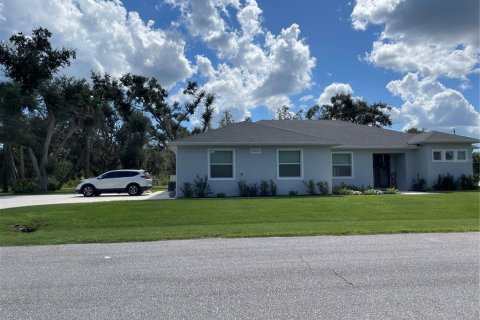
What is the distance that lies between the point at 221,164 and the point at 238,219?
842cm

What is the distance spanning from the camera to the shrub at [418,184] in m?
24.5

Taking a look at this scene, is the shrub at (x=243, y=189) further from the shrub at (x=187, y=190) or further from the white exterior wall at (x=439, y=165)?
the white exterior wall at (x=439, y=165)

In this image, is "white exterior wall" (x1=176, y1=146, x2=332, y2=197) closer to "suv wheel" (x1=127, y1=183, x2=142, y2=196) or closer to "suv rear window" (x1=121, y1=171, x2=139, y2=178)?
"suv wheel" (x1=127, y1=183, x2=142, y2=196)

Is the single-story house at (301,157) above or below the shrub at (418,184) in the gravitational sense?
above

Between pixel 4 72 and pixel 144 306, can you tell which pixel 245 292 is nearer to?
pixel 144 306

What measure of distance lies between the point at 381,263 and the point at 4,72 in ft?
122

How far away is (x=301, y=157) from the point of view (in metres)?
21.4

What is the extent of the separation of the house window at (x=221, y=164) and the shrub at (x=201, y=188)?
54 cm

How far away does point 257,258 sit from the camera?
285 inches

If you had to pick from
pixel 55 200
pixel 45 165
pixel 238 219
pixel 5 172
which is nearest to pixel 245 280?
pixel 238 219

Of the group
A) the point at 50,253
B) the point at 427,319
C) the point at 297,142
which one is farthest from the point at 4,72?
the point at 427,319

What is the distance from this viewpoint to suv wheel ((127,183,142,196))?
24.6 meters

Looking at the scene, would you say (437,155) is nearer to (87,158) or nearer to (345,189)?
(345,189)

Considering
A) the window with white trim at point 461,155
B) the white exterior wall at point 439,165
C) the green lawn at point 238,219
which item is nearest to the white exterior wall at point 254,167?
the green lawn at point 238,219
